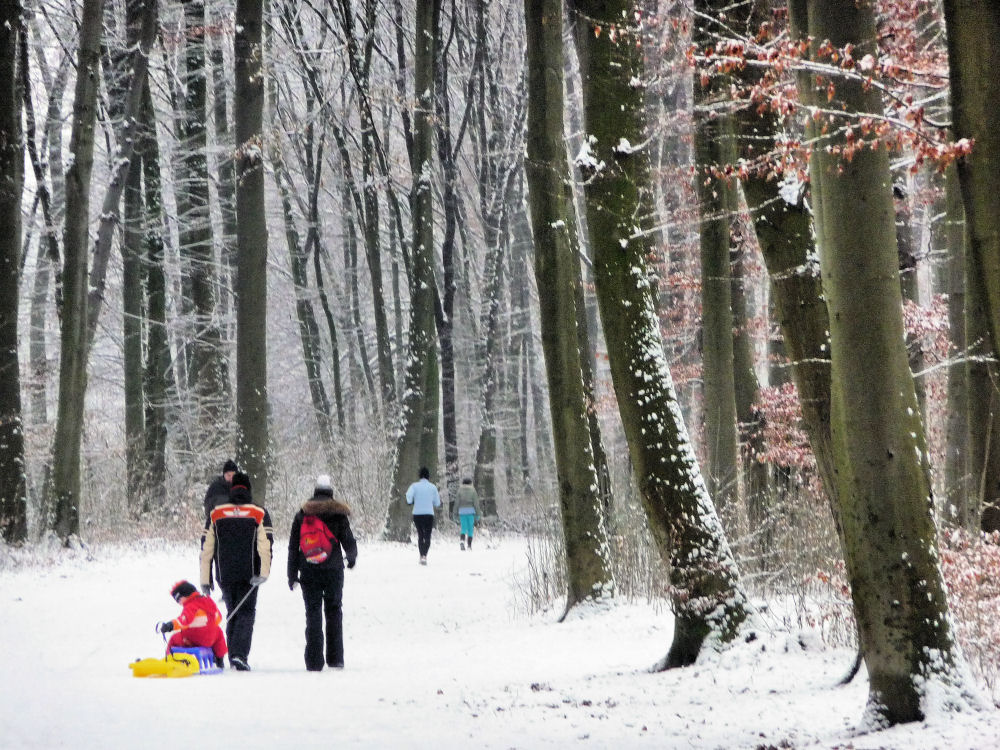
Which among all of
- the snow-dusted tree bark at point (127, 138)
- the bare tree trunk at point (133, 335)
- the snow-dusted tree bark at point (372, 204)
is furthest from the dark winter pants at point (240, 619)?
the snow-dusted tree bark at point (372, 204)

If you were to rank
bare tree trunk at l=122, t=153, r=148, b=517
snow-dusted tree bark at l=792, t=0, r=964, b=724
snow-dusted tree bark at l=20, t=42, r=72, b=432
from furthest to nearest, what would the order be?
1. bare tree trunk at l=122, t=153, r=148, b=517
2. snow-dusted tree bark at l=20, t=42, r=72, b=432
3. snow-dusted tree bark at l=792, t=0, r=964, b=724

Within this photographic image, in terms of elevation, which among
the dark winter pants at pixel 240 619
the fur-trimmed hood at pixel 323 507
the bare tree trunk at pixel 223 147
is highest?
the bare tree trunk at pixel 223 147

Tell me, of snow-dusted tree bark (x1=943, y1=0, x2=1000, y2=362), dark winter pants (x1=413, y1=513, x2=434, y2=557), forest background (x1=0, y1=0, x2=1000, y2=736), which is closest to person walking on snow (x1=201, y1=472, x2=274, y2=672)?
forest background (x1=0, y1=0, x2=1000, y2=736)

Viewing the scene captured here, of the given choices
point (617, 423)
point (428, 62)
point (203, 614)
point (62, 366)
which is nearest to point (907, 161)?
point (203, 614)

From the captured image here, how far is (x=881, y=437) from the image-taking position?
19.5 feet

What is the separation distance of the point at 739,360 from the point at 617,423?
16870 mm

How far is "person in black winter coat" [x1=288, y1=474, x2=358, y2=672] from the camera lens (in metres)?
10.3

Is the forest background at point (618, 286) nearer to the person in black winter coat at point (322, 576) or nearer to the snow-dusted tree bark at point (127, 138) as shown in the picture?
the snow-dusted tree bark at point (127, 138)

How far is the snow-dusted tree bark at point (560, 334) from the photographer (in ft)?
42.5

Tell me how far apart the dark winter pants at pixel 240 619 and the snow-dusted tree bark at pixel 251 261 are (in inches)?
384

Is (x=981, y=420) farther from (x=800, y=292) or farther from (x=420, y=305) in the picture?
(x=420, y=305)

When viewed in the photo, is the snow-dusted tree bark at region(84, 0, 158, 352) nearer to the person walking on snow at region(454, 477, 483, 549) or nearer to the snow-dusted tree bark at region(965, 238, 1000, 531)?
the person walking on snow at region(454, 477, 483, 549)

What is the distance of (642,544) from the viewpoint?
14.0 meters

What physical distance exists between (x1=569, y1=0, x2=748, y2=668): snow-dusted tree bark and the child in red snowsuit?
369 centimetres
